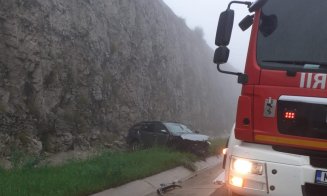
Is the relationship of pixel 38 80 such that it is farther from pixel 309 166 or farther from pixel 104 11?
pixel 309 166

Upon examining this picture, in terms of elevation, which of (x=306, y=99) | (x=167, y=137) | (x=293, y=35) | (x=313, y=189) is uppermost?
(x=293, y=35)

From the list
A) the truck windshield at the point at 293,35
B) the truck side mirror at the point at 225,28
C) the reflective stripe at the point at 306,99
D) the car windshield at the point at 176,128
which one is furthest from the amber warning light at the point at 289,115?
the car windshield at the point at 176,128

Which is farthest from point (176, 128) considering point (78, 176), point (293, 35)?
point (293, 35)

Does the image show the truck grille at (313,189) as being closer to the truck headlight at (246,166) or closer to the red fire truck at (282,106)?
the red fire truck at (282,106)

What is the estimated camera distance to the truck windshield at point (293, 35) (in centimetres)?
565

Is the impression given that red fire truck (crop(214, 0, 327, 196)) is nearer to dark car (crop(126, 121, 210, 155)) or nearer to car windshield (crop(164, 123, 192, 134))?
dark car (crop(126, 121, 210, 155))

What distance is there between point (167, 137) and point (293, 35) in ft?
55.1

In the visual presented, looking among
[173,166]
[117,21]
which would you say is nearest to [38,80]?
[173,166]

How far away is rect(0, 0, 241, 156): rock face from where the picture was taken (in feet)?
73.3

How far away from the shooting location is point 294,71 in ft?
18.2

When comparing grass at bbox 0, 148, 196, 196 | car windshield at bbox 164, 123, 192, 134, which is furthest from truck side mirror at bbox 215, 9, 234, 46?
car windshield at bbox 164, 123, 192, 134

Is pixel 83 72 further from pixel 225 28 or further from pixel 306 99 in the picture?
pixel 306 99

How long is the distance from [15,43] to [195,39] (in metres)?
38.4

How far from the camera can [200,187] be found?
13.2 meters
